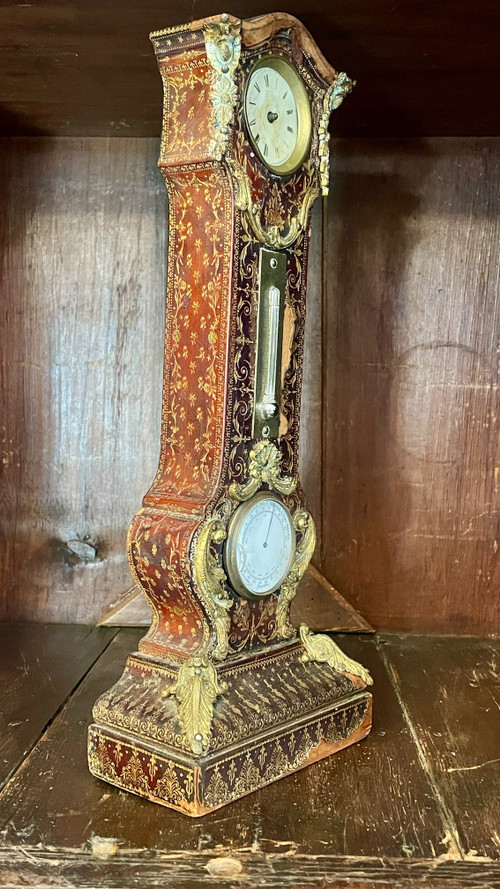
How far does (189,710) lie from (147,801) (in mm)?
170

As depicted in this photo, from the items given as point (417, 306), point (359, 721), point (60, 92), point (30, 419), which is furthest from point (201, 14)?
point (359, 721)

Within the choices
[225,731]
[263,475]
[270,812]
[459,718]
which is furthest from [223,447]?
[459,718]

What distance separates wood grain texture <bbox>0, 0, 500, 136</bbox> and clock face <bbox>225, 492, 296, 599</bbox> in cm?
91

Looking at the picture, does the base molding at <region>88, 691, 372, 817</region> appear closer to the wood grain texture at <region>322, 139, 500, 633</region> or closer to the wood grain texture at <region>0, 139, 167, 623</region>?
the wood grain texture at <region>322, 139, 500, 633</region>

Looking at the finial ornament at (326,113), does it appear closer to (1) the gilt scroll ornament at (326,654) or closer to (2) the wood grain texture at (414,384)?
(2) the wood grain texture at (414,384)

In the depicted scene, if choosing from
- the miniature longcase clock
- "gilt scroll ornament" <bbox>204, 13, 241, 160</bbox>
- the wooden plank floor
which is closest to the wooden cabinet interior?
the wooden plank floor

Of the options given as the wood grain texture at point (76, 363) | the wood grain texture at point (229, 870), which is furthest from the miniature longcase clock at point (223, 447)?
the wood grain texture at point (76, 363)

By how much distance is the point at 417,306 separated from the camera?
2477mm

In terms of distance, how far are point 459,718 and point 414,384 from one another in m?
0.94

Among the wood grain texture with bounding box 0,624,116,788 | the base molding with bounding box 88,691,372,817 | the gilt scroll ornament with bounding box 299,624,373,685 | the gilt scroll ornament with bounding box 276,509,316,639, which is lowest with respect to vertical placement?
the wood grain texture with bounding box 0,624,116,788

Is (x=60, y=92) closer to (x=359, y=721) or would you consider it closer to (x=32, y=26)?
(x=32, y=26)

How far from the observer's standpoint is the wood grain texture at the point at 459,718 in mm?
1481

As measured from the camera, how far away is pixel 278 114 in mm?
1650

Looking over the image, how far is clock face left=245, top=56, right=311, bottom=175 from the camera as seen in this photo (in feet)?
5.21
